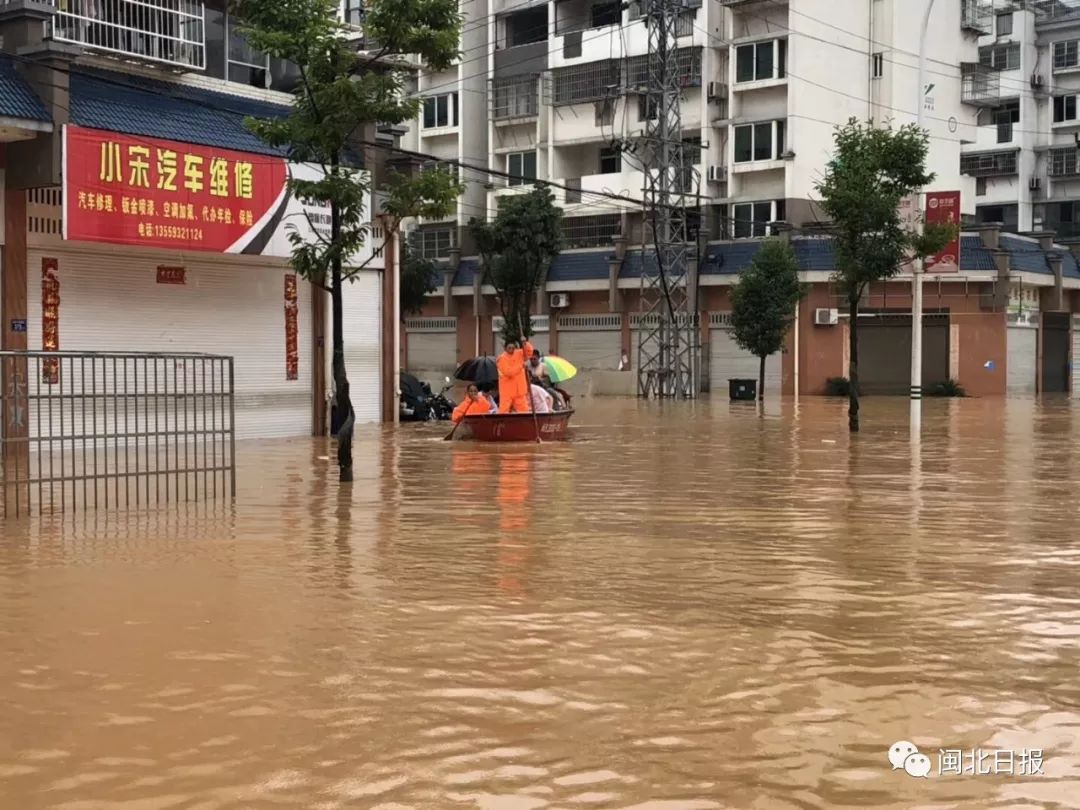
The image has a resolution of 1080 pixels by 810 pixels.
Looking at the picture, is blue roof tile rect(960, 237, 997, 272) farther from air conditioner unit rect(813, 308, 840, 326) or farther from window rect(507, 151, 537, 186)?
window rect(507, 151, 537, 186)

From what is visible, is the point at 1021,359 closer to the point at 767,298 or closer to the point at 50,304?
the point at 767,298

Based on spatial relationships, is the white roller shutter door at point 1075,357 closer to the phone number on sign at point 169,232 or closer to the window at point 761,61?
the window at point 761,61

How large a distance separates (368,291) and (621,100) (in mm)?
30329

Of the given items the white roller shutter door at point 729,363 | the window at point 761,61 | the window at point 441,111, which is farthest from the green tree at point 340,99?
the window at point 441,111

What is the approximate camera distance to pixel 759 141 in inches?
1984

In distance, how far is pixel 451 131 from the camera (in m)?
58.9

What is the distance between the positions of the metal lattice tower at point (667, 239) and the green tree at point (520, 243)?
12.3 feet

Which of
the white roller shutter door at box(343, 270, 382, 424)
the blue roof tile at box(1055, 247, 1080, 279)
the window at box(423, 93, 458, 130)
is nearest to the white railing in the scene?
the white roller shutter door at box(343, 270, 382, 424)

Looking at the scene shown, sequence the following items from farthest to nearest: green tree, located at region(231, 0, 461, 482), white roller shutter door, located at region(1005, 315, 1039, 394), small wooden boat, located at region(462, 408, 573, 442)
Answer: white roller shutter door, located at region(1005, 315, 1039, 394)
small wooden boat, located at region(462, 408, 573, 442)
green tree, located at region(231, 0, 461, 482)

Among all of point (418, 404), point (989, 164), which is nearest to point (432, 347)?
point (989, 164)

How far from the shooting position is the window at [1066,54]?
208 ft

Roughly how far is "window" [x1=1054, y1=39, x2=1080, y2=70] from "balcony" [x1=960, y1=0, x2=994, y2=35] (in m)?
7.40

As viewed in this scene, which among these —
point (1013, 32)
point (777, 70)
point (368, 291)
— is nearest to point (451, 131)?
point (777, 70)

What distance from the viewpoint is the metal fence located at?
11.6 m
